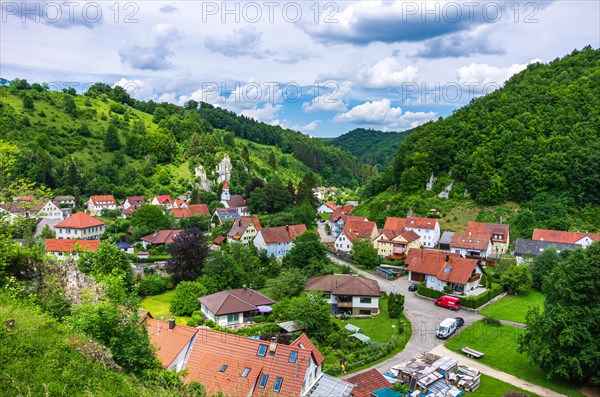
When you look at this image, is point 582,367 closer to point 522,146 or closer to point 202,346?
point 202,346

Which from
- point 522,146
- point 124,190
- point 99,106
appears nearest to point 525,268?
point 522,146

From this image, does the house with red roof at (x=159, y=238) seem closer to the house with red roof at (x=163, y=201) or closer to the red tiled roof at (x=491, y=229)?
the house with red roof at (x=163, y=201)

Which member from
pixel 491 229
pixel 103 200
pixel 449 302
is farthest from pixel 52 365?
pixel 103 200

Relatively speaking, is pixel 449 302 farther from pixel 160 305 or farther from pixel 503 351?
pixel 160 305

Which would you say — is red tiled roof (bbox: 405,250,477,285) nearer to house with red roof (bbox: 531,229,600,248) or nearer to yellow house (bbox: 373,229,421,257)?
yellow house (bbox: 373,229,421,257)

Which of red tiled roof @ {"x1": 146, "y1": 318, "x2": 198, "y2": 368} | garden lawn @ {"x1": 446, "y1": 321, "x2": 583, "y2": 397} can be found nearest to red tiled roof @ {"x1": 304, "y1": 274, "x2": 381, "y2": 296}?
garden lawn @ {"x1": 446, "y1": 321, "x2": 583, "y2": 397}

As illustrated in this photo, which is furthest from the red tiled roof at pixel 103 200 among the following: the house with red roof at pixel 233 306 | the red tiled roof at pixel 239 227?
the house with red roof at pixel 233 306
